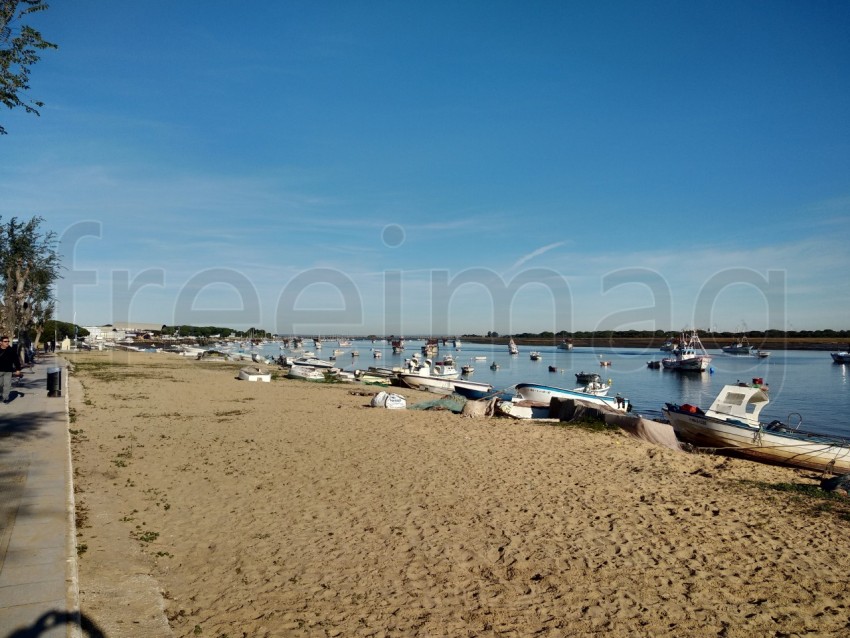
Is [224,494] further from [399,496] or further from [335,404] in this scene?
[335,404]

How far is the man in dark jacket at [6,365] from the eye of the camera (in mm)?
14930

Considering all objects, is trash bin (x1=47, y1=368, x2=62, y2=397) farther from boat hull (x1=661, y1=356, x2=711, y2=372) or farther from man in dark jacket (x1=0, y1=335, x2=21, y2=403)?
boat hull (x1=661, y1=356, x2=711, y2=372)

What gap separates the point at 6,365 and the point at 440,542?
14.3m

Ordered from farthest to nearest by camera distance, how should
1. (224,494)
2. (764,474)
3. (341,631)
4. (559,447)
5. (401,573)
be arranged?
1. (559,447)
2. (764,474)
3. (224,494)
4. (401,573)
5. (341,631)

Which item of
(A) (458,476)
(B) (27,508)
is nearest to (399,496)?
(A) (458,476)

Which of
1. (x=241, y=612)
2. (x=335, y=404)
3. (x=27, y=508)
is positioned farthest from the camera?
(x=335, y=404)

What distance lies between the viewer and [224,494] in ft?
31.1

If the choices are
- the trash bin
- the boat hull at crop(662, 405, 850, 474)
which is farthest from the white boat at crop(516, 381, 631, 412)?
the trash bin

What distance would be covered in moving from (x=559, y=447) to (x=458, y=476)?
455 centimetres

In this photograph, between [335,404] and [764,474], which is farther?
[335,404]

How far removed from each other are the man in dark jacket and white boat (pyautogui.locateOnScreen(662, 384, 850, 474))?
2096 cm

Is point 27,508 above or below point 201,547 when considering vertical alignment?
above

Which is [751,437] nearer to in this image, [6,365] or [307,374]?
[6,365]

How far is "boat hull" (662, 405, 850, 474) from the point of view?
637 inches
